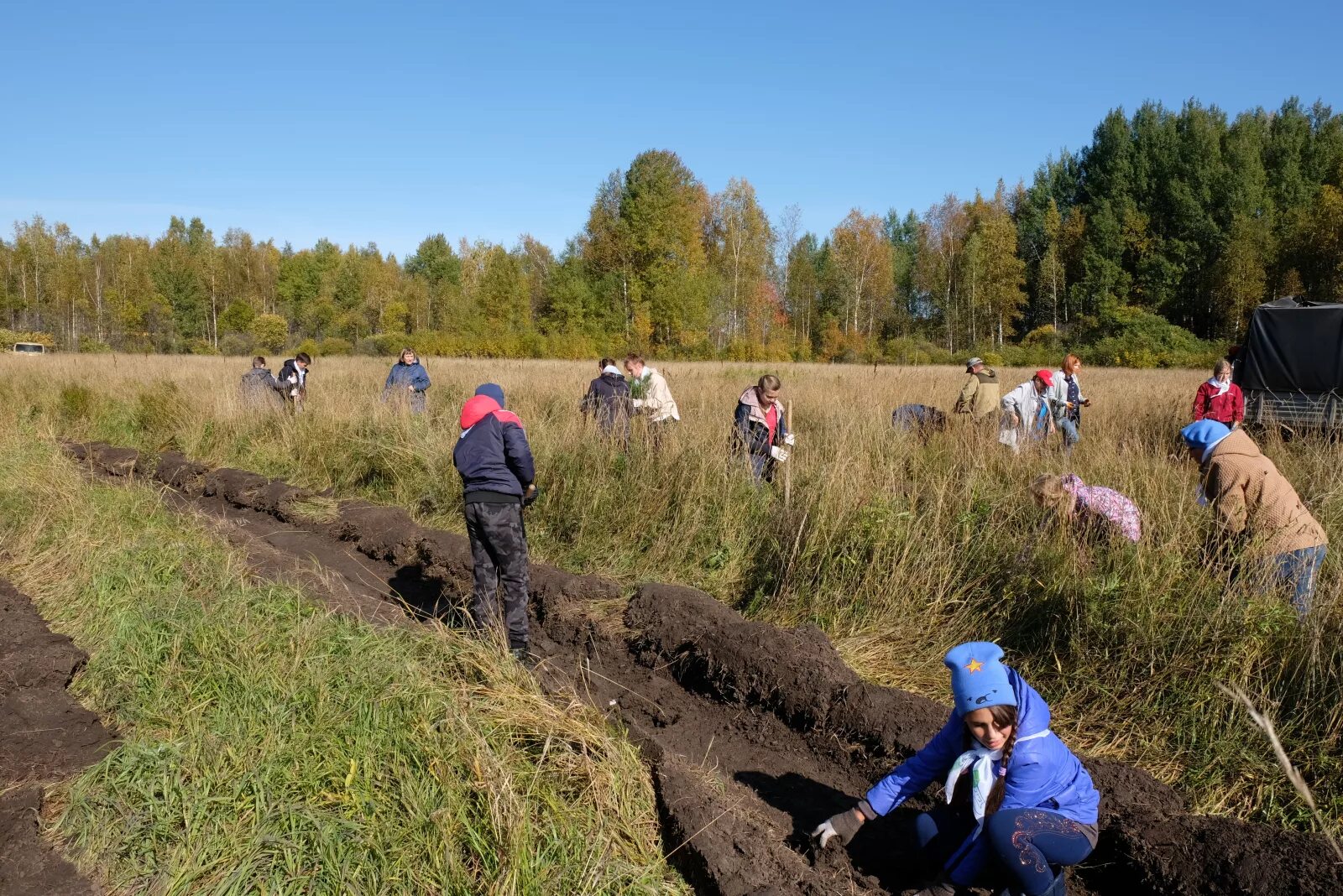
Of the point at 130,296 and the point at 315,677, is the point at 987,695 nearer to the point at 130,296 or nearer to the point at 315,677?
the point at 315,677

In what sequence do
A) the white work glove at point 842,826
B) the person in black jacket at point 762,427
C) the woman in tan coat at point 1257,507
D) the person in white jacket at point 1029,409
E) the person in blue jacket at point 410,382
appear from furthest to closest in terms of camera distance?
1. the person in blue jacket at point 410,382
2. the person in white jacket at point 1029,409
3. the person in black jacket at point 762,427
4. the woman in tan coat at point 1257,507
5. the white work glove at point 842,826

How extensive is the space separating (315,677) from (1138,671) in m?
3.97

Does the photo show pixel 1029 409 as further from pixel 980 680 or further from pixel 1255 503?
pixel 980 680

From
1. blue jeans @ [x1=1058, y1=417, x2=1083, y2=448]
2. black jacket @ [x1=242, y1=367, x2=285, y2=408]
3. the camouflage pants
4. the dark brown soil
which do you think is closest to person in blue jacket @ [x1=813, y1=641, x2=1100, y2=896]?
the camouflage pants

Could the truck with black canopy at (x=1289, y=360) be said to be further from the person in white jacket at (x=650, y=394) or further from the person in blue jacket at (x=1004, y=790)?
the person in blue jacket at (x=1004, y=790)

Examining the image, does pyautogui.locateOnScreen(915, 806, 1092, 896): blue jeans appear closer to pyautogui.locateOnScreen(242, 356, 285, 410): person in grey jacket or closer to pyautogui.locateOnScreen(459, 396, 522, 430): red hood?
pyautogui.locateOnScreen(459, 396, 522, 430): red hood

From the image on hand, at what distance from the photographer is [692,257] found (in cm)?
4653

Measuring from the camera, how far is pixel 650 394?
10023 mm

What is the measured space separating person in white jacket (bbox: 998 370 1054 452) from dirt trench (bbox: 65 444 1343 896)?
4730mm

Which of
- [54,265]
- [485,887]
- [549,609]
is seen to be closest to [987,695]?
[485,887]

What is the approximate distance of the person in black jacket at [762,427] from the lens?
805 cm

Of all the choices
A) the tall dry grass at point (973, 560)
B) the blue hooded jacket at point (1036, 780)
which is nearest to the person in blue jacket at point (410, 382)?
the tall dry grass at point (973, 560)

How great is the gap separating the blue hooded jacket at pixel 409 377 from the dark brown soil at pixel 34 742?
751 cm

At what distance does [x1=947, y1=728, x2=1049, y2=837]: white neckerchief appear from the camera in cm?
332
